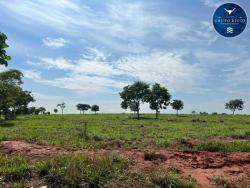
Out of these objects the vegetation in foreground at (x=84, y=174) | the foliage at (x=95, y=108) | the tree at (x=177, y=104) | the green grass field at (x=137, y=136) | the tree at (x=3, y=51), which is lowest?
the vegetation in foreground at (x=84, y=174)

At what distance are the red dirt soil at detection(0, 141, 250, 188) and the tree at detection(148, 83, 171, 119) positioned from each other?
72.9 meters

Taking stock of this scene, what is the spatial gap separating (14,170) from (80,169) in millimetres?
1924

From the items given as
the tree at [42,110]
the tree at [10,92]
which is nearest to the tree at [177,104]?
the tree at [10,92]

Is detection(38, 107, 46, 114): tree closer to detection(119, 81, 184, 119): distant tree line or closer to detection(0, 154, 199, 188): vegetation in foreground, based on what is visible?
detection(119, 81, 184, 119): distant tree line

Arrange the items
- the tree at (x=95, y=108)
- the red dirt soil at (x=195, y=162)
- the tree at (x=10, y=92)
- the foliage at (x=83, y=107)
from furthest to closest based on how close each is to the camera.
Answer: the foliage at (x=83, y=107) < the tree at (x=95, y=108) < the tree at (x=10, y=92) < the red dirt soil at (x=195, y=162)

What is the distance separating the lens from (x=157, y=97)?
89.8 meters

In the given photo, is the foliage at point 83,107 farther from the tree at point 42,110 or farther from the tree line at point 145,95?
the tree line at point 145,95

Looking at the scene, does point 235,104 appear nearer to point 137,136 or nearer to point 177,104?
point 177,104

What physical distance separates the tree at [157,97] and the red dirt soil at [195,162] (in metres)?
72.9

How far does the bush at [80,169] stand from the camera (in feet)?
39.4

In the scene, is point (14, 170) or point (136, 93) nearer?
point (14, 170)

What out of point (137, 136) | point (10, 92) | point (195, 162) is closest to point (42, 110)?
point (10, 92)

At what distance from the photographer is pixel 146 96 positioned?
89.7m

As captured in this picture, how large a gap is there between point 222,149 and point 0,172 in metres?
10.0
